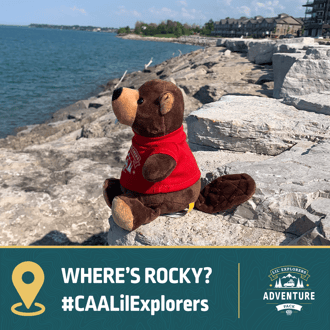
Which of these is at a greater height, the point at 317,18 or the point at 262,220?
the point at 317,18

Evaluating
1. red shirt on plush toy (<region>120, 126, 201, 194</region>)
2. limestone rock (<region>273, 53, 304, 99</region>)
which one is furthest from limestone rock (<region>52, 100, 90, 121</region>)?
red shirt on plush toy (<region>120, 126, 201, 194</region>)

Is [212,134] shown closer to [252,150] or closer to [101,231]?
[252,150]

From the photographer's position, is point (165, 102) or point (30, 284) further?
point (165, 102)

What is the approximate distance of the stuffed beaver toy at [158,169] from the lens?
2084 millimetres

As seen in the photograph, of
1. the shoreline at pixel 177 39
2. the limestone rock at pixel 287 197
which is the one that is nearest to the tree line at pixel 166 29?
the shoreline at pixel 177 39

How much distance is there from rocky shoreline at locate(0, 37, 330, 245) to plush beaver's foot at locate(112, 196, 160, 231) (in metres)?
0.17

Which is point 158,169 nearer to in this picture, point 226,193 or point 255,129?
point 226,193

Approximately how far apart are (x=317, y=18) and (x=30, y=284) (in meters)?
52.1

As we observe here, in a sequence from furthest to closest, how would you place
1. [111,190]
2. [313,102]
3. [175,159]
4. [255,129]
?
1. [313,102]
2. [255,129]
3. [111,190]
4. [175,159]

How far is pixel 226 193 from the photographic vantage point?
7.73 feet

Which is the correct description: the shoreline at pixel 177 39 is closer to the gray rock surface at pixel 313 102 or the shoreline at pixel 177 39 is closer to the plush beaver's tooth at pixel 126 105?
the gray rock surface at pixel 313 102

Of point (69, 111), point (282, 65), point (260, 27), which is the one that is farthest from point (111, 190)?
point (260, 27)

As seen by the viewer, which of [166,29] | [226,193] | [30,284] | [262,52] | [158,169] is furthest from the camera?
[166,29]

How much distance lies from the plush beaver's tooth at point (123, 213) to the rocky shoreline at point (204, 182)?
203 millimetres
